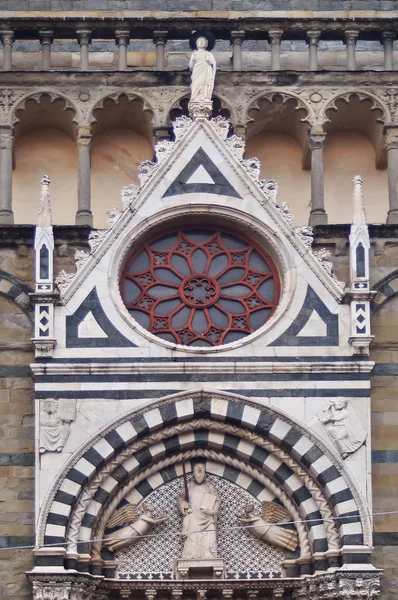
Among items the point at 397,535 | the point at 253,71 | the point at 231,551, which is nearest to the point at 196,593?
the point at 231,551

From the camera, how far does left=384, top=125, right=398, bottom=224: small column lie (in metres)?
20.4

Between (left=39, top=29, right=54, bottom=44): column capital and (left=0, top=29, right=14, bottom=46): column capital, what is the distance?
0.86ft

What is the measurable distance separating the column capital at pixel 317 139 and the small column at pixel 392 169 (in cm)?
57

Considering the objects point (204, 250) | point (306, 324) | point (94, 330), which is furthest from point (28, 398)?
point (306, 324)

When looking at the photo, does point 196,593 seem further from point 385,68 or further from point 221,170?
point 385,68

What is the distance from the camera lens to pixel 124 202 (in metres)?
20.0

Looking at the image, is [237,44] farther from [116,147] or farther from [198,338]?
[198,338]

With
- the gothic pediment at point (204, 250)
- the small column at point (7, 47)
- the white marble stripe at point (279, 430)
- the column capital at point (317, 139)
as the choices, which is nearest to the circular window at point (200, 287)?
the gothic pediment at point (204, 250)

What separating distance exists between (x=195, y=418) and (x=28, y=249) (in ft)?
6.93

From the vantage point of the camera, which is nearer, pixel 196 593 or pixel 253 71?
pixel 196 593

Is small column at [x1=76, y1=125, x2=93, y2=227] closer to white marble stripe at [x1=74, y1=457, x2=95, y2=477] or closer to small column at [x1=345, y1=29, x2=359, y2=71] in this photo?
white marble stripe at [x1=74, y1=457, x2=95, y2=477]

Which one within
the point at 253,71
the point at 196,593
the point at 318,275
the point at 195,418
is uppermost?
the point at 253,71

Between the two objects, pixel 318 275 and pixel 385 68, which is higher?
pixel 385 68

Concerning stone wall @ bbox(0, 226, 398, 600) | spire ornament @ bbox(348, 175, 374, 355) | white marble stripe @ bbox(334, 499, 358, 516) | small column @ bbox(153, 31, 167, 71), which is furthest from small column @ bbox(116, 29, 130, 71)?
white marble stripe @ bbox(334, 499, 358, 516)
